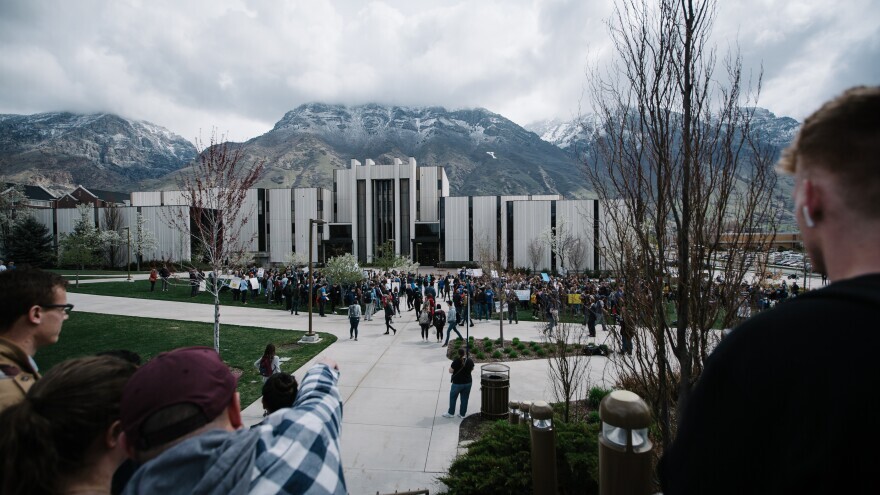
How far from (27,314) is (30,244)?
5990 centimetres

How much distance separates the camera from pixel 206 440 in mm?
1381

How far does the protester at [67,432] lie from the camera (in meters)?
1.48

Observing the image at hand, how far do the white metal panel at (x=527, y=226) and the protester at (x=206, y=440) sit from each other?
163ft

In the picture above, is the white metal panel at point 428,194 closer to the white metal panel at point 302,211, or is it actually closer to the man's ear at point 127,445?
the white metal panel at point 302,211

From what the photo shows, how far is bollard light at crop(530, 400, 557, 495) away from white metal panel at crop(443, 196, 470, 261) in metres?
51.8

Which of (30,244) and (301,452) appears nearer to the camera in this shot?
(301,452)

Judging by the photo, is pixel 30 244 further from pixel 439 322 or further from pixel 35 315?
pixel 35 315

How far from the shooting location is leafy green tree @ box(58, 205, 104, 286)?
38.2 m

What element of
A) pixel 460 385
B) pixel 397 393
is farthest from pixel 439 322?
pixel 460 385

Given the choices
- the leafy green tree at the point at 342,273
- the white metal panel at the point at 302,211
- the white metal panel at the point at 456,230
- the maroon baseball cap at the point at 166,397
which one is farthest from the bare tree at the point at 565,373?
the white metal panel at the point at 302,211

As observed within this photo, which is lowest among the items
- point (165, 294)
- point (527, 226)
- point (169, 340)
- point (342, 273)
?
point (169, 340)

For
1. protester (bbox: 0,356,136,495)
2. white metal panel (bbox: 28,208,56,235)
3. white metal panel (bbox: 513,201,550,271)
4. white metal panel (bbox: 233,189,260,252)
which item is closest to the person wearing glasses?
protester (bbox: 0,356,136,495)

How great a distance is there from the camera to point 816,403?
2.46ft

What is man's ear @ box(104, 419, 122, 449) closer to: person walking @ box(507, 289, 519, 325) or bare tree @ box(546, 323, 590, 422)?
bare tree @ box(546, 323, 590, 422)
